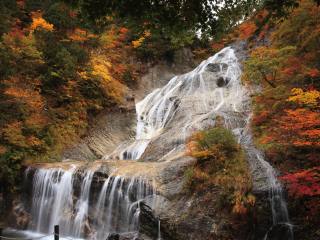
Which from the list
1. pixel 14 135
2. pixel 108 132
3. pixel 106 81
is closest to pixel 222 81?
pixel 106 81

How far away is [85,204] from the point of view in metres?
12.8

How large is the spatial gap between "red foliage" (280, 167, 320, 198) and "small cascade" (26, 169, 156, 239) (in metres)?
3.89

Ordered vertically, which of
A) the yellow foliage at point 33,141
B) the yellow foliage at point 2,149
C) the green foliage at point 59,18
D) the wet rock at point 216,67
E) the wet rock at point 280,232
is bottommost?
the wet rock at point 280,232

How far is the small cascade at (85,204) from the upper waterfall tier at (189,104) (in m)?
3.26

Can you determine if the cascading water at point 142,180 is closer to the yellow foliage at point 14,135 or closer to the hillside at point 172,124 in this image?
the hillside at point 172,124

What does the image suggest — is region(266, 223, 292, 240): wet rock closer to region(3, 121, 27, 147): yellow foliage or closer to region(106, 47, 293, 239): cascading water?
region(106, 47, 293, 239): cascading water

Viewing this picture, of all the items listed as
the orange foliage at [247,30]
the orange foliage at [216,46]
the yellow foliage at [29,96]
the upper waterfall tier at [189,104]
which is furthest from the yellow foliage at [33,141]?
the orange foliage at [216,46]

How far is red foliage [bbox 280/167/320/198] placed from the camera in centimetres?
896

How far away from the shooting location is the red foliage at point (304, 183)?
8.96 meters

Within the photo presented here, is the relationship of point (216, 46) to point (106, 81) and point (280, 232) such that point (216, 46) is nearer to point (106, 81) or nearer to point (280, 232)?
point (106, 81)

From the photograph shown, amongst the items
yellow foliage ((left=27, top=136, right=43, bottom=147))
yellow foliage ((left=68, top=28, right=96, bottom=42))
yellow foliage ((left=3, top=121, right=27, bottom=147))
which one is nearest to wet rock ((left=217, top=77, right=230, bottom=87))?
yellow foliage ((left=68, top=28, right=96, bottom=42))

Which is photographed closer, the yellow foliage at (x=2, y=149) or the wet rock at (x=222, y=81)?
the yellow foliage at (x=2, y=149)

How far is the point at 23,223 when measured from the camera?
14.0 m

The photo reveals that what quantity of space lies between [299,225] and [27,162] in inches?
415
